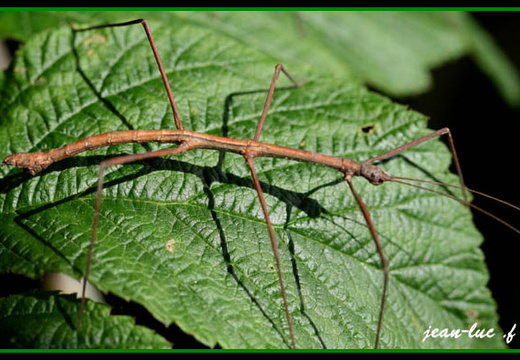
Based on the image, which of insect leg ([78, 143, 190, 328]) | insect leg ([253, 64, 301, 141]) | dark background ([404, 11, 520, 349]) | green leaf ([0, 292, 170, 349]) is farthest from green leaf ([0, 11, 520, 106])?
green leaf ([0, 292, 170, 349])

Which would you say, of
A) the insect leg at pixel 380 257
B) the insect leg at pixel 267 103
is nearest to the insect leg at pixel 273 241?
the insect leg at pixel 267 103

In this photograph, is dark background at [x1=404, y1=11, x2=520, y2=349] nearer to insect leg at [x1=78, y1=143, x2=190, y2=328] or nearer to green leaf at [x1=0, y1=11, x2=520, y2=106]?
green leaf at [x1=0, y1=11, x2=520, y2=106]

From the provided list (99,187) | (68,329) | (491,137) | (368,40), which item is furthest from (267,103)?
(491,137)

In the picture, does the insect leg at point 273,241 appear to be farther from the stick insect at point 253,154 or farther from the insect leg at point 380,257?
the insect leg at point 380,257

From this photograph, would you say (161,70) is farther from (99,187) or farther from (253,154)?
(99,187)

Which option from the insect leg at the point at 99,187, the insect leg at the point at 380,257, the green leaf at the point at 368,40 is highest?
the green leaf at the point at 368,40

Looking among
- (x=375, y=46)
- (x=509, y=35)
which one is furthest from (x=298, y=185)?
(x=509, y=35)

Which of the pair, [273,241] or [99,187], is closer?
[99,187]
